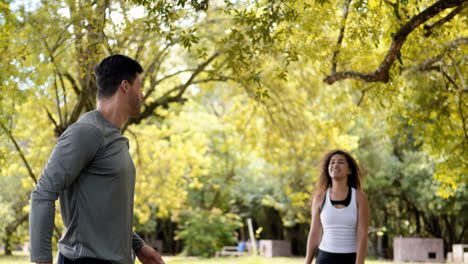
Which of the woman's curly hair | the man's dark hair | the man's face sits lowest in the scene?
the woman's curly hair

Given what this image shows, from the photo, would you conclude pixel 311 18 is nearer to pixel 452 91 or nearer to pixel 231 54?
pixel 231 54

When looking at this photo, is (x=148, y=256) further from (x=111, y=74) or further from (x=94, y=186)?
(x=111, y=74)

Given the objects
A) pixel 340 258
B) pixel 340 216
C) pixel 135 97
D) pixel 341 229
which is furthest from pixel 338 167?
pixel 135 97

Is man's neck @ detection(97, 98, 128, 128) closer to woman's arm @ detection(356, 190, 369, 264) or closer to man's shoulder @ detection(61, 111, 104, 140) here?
man's shoulder @ detection(61, 111, 104, 140)

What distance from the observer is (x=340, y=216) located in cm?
497

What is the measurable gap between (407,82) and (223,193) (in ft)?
59.6

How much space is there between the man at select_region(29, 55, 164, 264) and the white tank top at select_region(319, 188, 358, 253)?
111 inches

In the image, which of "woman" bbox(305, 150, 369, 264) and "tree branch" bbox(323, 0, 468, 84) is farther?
"tree branch" bbox(323, 0, 468, 84)

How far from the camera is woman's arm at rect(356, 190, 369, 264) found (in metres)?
4.77

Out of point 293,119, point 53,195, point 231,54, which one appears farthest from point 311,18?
point 53,195

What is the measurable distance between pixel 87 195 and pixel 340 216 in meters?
3.15

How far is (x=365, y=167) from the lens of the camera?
79.3 ft

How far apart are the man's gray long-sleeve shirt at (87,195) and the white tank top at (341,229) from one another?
9.36 ft

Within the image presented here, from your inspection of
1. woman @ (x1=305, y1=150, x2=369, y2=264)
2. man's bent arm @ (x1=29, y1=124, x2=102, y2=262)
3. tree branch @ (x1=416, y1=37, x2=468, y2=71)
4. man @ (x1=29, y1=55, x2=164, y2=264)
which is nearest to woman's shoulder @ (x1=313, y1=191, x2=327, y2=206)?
woman @ (x1=305, y1=150, x2=369, y2=264)
